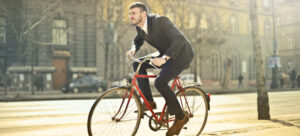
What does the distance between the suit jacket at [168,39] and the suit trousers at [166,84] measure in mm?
104

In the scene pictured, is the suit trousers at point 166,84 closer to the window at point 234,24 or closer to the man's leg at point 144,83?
the man's leg at point 144,83

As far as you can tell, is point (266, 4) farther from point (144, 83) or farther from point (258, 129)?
point (144, 83)

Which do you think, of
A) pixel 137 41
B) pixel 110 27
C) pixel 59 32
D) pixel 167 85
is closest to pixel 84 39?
pixel 59 32

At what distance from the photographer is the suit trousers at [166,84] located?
5020 mm

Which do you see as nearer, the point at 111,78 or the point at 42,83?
the point at 42,83

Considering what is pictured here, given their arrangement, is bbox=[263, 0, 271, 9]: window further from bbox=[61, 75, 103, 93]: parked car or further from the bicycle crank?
the bicycle crank

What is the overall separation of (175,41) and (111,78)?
32513 mm

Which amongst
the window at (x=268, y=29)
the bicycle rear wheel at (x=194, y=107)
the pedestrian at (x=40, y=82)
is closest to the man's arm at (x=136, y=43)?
the bicycle rear wheel at (x=194, y=107)

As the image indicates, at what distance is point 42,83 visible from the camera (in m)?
31.2

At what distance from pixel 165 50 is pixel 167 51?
1.13 ft

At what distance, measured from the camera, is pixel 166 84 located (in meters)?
5.05

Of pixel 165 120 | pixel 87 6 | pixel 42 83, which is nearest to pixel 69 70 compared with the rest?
pixel 42 83

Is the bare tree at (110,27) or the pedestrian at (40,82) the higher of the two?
the bare tree at (110,27)

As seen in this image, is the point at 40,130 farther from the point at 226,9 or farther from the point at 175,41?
the point at 226,9
